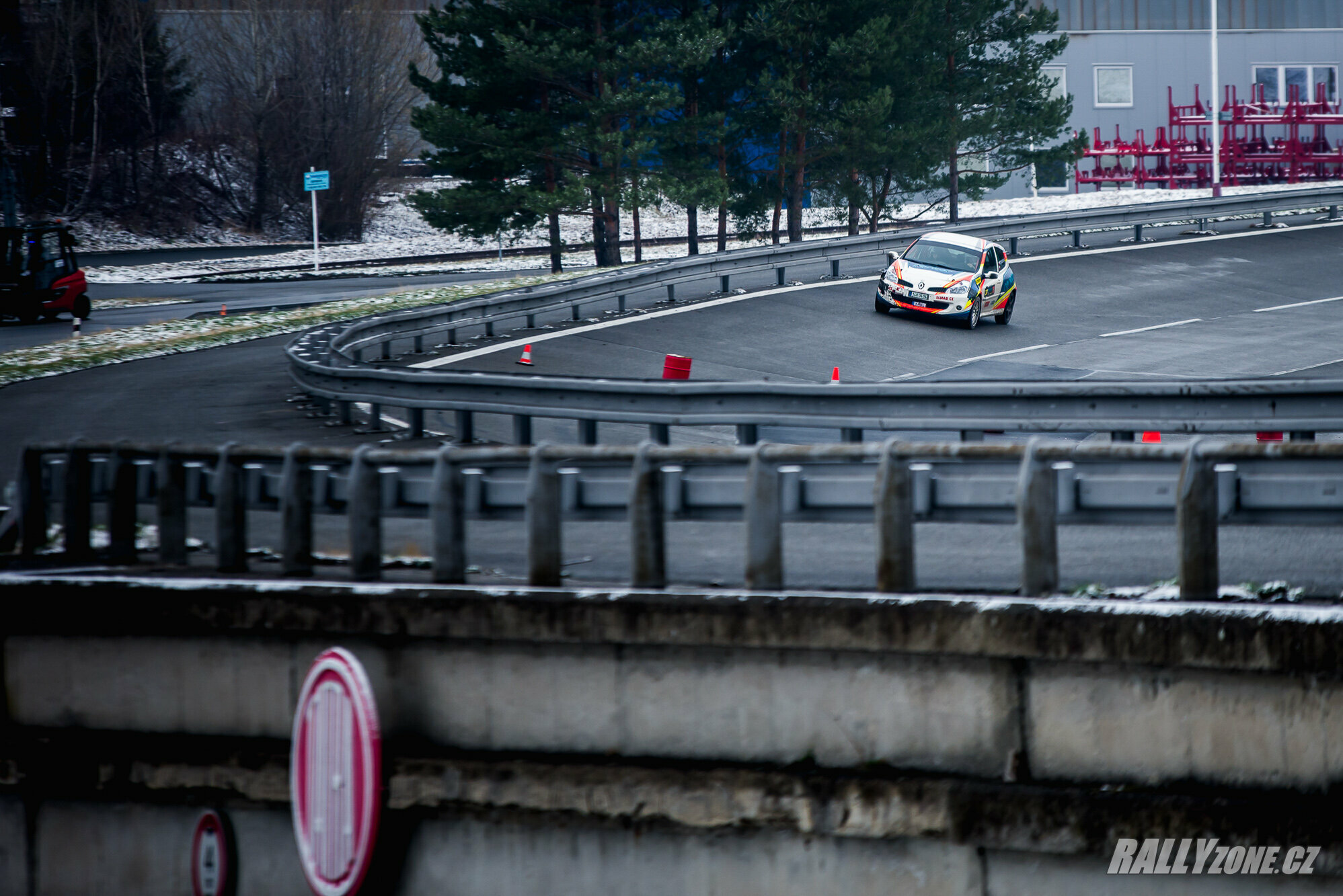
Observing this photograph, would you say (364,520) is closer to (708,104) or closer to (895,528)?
(895,528)

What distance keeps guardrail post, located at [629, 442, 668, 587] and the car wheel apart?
64.3ft

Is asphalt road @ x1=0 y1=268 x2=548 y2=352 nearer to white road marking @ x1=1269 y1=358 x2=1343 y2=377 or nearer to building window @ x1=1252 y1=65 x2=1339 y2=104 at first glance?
white road marking @ x1=1269 y1=358 x2=1343 y2=377

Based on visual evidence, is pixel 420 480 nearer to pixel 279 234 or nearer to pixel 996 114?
pixel 996 114

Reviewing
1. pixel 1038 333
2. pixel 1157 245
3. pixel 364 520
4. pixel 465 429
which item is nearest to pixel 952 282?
pixel 1038 333

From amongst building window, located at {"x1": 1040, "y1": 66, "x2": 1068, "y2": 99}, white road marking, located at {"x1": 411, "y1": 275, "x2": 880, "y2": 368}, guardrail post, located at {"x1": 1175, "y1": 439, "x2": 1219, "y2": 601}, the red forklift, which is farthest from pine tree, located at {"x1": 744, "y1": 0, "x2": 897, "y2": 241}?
guardrail post, located at {"x1": 1175, "y1": 439, "x2": 1219, "y2": 601}

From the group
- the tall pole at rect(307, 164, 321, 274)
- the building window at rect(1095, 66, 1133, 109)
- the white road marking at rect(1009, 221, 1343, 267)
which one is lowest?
the white road marking at rect(1009, 221, 1343, 267)

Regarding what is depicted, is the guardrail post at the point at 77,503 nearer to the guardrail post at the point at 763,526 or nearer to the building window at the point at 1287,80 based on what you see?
the guardrail post at the point at 763,526

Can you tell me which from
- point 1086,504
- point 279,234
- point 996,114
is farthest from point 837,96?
point 1086,504

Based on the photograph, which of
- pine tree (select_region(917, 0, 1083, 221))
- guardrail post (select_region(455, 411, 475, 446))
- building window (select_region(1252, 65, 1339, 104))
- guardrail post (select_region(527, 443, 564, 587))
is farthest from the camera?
building window (select_region(1252, 65, 1339, 104))

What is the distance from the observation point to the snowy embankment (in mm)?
51406

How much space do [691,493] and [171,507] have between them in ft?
10.5

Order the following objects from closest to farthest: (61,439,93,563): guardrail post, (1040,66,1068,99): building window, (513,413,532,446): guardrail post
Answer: (61,439,93,563): guardrail post
(513,413,532,446): guardrail post
(1040,66,1068,99): building window

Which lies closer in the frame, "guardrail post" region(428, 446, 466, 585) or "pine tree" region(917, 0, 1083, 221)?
"guardrail post" region(428, 446, 466, 585)

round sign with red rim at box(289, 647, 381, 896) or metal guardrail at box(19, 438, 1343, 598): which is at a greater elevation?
metal guardrail at box(19, 438, 1343, 598)
